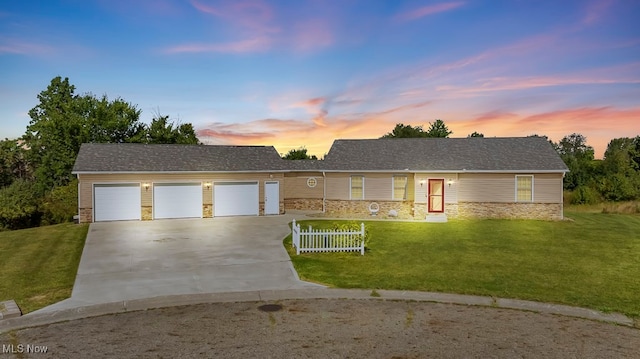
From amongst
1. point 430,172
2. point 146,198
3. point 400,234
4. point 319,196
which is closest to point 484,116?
point 430,172

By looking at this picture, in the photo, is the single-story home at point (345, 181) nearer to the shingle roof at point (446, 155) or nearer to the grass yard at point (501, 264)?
the shingle roof at point (446, 155)

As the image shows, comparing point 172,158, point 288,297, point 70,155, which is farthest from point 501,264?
point 70,155

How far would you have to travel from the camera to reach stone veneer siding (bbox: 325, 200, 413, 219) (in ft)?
91.1

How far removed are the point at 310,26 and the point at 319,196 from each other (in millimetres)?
13704

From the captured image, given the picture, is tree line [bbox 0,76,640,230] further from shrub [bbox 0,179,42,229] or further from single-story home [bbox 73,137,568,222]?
single-story home [bbox 73,137,568,222]

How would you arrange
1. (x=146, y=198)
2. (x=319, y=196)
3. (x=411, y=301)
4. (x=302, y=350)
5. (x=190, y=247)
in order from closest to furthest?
(x=302, y=350)
(x=411, y=301)
(x=190, y=247)
(x=146, y=198)
(x=319, y=196)

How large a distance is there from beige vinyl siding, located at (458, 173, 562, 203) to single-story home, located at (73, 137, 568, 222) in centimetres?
6

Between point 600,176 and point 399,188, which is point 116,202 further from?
point 600,176

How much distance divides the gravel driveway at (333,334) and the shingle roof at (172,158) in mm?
18646

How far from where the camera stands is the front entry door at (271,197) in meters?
28.7

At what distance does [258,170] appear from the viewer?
28234 mm

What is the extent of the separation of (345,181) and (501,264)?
52.0 ft

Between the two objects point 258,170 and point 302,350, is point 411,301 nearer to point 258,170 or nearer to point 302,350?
point 302,350

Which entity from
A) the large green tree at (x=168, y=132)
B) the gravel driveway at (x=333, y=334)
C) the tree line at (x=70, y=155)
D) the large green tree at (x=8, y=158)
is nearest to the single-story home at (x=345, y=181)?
the tree line at (x=70, y=155)
